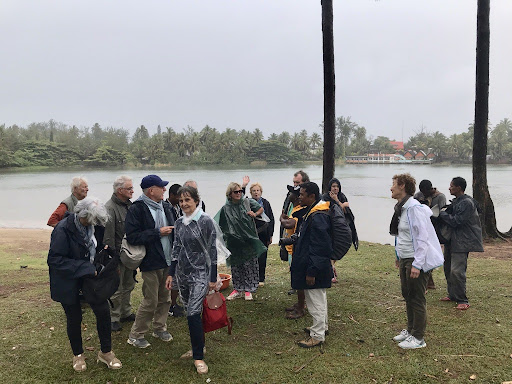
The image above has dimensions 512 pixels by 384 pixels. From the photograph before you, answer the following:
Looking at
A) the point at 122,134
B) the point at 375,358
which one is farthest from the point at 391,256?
the point at 122,134

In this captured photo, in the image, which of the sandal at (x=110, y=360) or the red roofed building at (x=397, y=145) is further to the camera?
the red roofed building at (x=397, y=145)

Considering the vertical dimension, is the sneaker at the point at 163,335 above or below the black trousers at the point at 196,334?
below

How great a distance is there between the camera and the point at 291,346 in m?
4.22

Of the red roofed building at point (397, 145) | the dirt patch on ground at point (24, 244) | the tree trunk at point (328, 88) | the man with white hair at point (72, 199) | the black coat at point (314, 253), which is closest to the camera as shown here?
the black coat at point (314, 253)

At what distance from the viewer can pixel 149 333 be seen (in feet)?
15.0

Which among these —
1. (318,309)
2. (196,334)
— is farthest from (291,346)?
(196,334)

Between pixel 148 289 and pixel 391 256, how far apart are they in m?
6.46

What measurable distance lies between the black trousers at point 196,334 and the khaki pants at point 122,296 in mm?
1433

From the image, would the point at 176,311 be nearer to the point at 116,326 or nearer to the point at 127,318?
the point at 127,318

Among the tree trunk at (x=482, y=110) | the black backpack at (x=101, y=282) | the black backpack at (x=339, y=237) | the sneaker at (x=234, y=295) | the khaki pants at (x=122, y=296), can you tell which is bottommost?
the sneaker at (x=234, y=295)

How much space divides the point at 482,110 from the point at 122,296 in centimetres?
1062

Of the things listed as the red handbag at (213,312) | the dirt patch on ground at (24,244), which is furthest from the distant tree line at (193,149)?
the red handbag at (213,312)

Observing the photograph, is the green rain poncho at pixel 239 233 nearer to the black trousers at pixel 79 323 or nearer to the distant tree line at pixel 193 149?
the black trousers at pixel 79 323

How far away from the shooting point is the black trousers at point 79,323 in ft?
11.8
